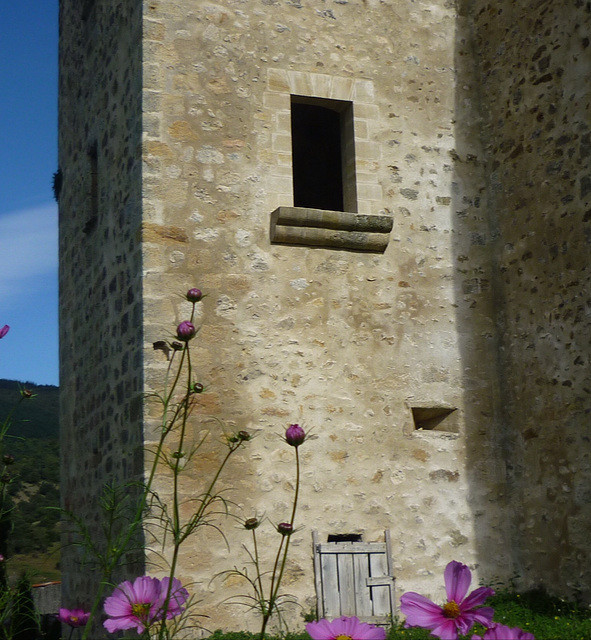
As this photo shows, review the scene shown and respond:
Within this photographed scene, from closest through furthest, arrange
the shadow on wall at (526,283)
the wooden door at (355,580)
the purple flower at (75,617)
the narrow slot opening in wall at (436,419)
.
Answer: the purple flower at (75,617), the wooden door at (355,580), the shadow on wall at (526,283), the narrow slot opening in wall at (436,419)

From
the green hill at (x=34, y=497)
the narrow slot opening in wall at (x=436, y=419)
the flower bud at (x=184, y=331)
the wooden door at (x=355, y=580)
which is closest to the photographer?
the flower bud at (x=184, y=331)

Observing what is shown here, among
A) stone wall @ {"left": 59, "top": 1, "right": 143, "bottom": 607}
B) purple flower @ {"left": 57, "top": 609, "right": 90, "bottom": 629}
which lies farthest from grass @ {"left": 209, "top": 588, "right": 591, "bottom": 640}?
purple flower @ {"left": 57, "top": 609, "right": 90, "bottom": 629}

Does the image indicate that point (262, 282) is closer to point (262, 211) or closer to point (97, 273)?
point (262, 211)

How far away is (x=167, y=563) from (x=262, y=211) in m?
2.66

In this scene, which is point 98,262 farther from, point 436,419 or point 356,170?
point 436,419

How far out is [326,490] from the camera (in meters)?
6.73

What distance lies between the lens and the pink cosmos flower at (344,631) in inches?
75.9

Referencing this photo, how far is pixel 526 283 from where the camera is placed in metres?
7.23

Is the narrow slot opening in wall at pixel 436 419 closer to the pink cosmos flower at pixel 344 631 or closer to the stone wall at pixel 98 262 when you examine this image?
the stone wall at pixel 98 262

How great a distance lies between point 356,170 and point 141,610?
5.50m

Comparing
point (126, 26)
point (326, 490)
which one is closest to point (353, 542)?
point (326, 490)

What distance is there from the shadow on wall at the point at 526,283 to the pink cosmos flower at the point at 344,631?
4.85m

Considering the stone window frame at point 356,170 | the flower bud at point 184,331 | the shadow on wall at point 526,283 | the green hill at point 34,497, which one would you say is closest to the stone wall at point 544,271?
the shadow on wall at point 526,283

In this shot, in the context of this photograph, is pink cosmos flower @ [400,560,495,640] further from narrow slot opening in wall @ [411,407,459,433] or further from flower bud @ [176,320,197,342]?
narrow slot opening in wall @ [411,407,459,433]
